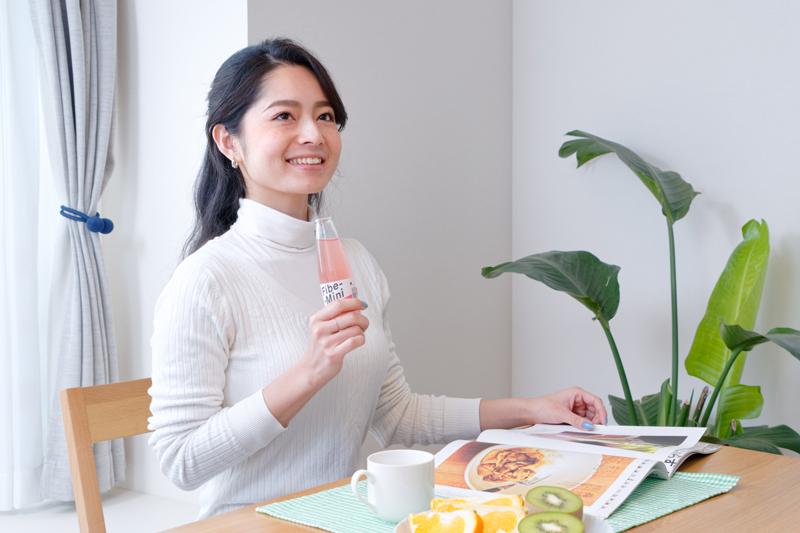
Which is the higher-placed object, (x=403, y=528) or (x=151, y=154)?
(x=151, y=154)

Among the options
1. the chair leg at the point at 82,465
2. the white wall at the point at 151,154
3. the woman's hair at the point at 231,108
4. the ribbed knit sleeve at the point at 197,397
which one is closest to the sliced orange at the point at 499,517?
the ribbed knit sleeve at the point at 197,397

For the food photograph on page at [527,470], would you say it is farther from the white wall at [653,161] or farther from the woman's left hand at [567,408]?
the white wall at [653,161]

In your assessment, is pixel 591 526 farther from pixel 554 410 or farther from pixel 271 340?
pixel 271 340

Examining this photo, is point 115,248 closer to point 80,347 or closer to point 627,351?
point 80,347

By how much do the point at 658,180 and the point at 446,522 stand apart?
1578 mm

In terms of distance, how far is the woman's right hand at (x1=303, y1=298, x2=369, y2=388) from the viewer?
3.88 feet

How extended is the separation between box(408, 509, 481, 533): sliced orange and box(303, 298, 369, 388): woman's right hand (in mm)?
393

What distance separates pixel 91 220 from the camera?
7.54 ft

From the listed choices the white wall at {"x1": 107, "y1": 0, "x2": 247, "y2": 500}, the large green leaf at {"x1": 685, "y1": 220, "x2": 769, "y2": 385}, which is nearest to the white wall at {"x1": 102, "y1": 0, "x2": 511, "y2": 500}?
the white wall at {"x1": 107, "y1": 0, "x2": 247, "y2": 500}

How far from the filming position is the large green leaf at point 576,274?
2.01 meters

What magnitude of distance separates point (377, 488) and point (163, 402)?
19.8 inches

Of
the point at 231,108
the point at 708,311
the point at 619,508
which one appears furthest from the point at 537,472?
the point at 708,311

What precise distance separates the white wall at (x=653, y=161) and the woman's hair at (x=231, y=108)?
122 centimetres

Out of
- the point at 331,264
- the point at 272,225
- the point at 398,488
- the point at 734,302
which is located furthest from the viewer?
the point at 734,302
